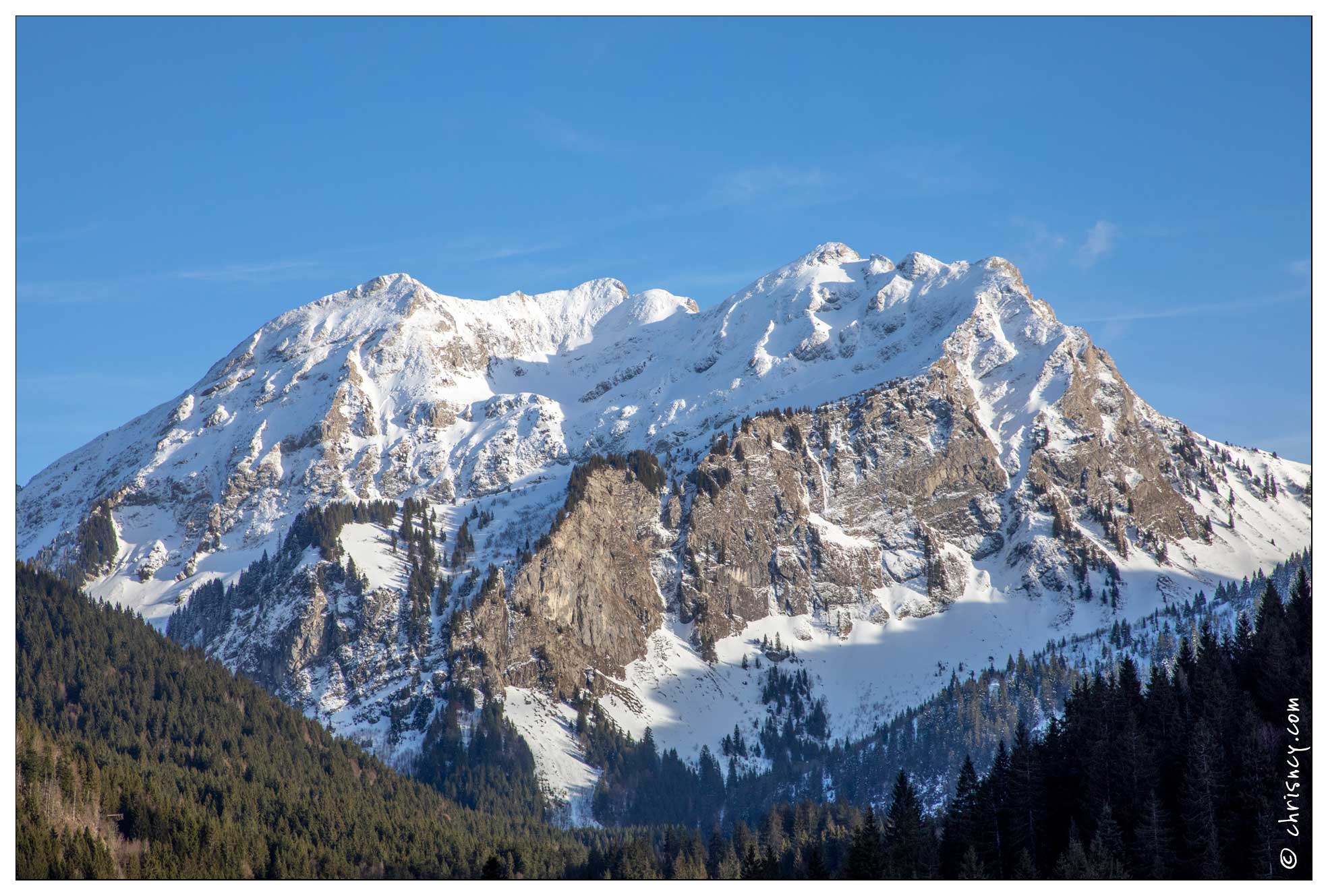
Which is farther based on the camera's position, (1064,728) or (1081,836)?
(1064,728)

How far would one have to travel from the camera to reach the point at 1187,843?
131 m

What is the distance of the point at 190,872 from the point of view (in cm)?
17362
